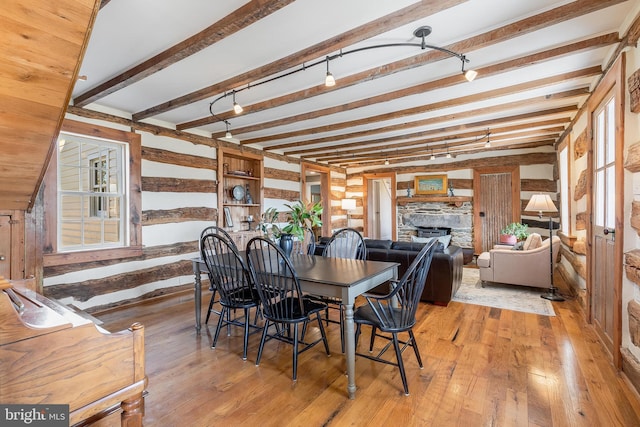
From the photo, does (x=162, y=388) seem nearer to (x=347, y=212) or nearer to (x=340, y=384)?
(x=340, y=384)

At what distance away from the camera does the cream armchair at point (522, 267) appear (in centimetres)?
451

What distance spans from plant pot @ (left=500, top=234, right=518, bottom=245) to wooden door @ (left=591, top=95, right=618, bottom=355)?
311cm

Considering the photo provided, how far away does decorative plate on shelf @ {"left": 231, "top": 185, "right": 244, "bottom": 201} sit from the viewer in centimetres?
569

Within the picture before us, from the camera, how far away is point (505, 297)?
4.38 metres

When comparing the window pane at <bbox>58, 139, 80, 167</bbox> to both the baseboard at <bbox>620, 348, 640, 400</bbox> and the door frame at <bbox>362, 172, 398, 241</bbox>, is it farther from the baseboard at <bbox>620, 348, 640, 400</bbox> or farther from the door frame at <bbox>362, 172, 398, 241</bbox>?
the door frame at <bbox>362, 172, 398, 241</bbox>

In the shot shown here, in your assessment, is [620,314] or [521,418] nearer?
[521,418]

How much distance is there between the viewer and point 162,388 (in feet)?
7.25

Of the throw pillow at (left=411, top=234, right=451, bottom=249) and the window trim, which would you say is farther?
the throw pillow at (left=411, top=234, right=451, bottom=249)

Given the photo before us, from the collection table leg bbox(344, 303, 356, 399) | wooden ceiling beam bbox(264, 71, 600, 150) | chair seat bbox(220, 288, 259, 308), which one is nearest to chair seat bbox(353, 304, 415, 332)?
table leg bbox(344, 303, 356, 399)

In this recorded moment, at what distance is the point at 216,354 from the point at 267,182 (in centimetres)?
402

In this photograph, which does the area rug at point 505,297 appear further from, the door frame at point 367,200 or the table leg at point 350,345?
the door frame at point 367,200

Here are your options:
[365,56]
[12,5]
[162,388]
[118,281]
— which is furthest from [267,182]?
[12,5]

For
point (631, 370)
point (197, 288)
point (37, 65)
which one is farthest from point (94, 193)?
point (631, 370)

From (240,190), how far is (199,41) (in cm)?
372
